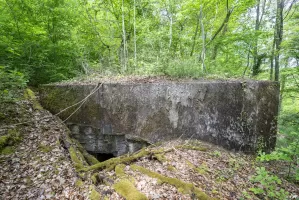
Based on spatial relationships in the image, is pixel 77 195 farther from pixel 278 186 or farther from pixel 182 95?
pixel 278 186

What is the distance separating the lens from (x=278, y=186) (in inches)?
129

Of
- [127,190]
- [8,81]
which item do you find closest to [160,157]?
[127,190]

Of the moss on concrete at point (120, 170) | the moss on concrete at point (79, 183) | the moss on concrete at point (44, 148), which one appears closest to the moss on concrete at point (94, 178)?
the moss on concrete at point (79, 183)

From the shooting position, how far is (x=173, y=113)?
4.43 m

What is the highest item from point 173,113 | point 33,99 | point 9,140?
point 33,99

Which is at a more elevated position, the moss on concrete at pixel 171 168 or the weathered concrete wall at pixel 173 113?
the weathered concrete wall at pixel 173 113

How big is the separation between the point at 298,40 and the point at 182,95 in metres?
3.84

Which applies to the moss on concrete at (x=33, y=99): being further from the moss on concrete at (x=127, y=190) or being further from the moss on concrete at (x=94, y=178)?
the moss on concrete at (x=127, y=190)

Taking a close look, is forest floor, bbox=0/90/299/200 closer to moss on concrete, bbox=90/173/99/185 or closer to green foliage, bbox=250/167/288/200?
moss on concrete, bbox=90/173/99/185

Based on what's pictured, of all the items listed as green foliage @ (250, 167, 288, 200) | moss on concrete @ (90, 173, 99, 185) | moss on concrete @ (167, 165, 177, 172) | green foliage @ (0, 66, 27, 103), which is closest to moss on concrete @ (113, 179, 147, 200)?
moss on concrete @ (90, 173, 99, 185)

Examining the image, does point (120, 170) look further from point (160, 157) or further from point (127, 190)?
point (160, 157)

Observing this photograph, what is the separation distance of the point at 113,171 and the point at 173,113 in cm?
211

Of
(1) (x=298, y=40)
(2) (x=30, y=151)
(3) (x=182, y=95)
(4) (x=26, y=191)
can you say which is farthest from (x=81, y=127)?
(1) (x=298, y=40)

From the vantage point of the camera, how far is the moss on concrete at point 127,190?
228 centimetres
